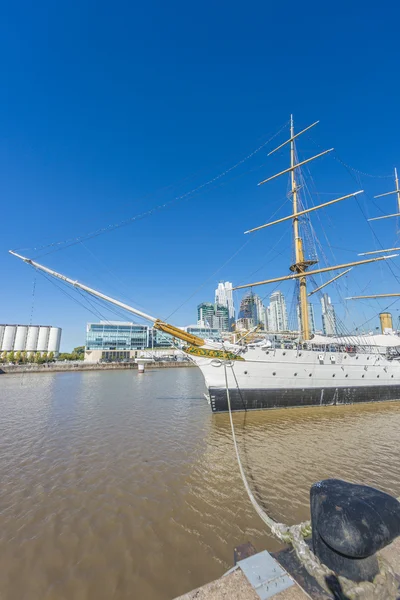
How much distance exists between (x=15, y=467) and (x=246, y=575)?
940 centimetres

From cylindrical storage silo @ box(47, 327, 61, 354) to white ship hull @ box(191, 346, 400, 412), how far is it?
405 ft

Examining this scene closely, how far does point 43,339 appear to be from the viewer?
383 ft

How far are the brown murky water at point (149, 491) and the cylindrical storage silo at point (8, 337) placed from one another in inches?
4625

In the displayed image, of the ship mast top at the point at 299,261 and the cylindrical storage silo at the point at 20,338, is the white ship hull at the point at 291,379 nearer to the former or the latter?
the ship mast top at the point at 299,261

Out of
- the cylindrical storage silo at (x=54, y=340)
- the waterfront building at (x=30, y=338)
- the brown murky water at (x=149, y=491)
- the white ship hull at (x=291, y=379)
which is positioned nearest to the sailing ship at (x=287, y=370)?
the white ship hull at (x=291, y=379)

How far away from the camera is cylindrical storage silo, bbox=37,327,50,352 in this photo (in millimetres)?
115062

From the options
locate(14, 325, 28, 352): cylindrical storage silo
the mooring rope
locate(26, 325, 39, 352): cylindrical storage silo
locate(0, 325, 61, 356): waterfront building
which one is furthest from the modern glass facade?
the mooring rope

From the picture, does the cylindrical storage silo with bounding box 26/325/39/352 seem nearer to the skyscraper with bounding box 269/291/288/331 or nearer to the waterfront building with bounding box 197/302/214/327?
the waterfront building with bounding box 197/302/214/327

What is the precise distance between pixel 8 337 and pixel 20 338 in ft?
14.0

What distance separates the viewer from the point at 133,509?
593 centimetres

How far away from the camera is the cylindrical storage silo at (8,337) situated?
352 feet

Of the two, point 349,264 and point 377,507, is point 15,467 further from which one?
point 349,264

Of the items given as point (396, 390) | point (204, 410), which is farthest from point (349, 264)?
point (204, 410)

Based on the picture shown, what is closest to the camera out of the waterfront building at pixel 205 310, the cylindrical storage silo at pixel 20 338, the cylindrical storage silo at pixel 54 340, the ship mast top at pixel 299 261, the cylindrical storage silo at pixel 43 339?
the ship mast top at pixel 299 261
